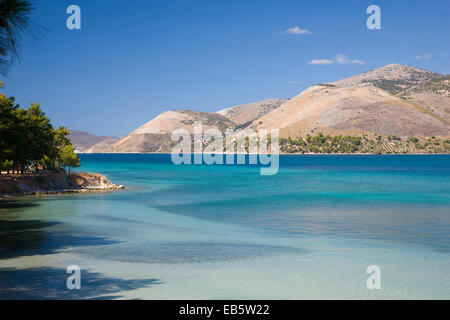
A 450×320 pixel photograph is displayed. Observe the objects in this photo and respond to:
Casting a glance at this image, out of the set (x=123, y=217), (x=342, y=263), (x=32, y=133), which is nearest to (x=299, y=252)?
(x=342, y=263)

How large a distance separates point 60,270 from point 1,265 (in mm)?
2328

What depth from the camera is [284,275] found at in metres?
15.5

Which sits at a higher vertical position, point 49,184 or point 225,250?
point 49,184

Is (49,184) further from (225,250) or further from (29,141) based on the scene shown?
(225,250)

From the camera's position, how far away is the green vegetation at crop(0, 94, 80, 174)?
3928 cm

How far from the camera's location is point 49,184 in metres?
50.5

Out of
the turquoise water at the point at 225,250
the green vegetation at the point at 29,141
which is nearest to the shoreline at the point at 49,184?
the green vegetation at the point at 29,141

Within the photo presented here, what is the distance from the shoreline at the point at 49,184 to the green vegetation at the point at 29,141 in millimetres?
1676

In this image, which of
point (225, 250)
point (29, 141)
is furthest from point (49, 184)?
point (225, 250)

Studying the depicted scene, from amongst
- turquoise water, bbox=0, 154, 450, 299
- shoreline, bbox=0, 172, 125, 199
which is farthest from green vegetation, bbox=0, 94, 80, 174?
turquoise water, bbox=0, 154, 450, 299

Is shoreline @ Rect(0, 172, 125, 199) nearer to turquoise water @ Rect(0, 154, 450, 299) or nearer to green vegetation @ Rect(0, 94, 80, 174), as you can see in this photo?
green vegetation @ Rect(0, 94, 80, 174)

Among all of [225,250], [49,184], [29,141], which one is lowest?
[225,250]

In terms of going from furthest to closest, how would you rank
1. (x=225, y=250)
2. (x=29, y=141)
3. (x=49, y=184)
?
(x=49, y=184), (x=29, y=141), (x=225, y=250)

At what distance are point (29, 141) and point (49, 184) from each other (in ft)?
19.0
